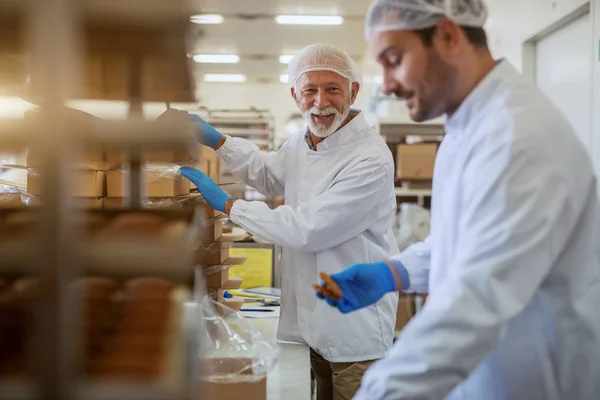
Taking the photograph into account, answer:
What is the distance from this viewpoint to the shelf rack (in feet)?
1.79

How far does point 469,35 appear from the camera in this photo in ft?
3.65

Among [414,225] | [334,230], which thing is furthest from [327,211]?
[414,225]

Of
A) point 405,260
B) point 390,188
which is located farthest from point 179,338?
point 390,188

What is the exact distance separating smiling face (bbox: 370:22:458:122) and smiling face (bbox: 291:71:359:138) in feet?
2.91

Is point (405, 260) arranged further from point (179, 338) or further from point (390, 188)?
point (179, 338)

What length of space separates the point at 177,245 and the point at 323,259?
4.43 ft

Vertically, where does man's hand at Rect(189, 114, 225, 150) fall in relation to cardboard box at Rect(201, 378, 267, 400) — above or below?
above

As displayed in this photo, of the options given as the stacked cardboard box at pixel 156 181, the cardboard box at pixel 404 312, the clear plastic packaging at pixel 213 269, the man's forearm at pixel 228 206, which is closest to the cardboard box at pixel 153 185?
the stacked cardboard box at pixel 156 181

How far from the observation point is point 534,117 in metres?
1.01

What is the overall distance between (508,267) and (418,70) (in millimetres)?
410

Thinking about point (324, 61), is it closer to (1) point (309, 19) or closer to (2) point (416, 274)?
(2) point (416, 274)

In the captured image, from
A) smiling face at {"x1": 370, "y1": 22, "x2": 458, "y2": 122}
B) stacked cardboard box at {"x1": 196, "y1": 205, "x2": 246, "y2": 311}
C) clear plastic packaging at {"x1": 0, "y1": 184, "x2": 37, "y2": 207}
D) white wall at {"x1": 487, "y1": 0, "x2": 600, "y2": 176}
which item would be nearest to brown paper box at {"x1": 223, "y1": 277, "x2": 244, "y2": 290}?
stacked cardboard box at {"x1": 196, "y1": 205, "x2": 246, "y2": 311}

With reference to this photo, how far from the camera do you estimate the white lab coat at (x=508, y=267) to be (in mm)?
909

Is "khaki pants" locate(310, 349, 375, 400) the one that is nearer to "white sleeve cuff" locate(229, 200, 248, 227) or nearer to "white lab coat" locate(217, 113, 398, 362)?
"white lab coat" locate(217, 113, 398, 362)
